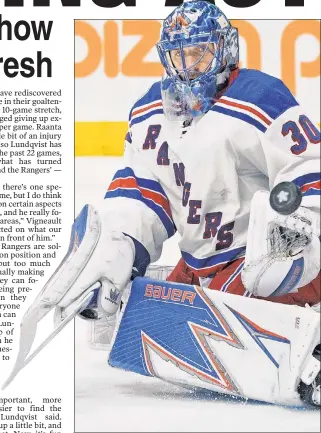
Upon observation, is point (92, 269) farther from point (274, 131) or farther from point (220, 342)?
point (274, 131)

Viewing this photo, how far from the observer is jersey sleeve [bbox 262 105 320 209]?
Answer: 204 cm

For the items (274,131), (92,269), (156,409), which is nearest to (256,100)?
(274,131)

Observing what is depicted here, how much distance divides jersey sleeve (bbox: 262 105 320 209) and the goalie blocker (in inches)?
11.0

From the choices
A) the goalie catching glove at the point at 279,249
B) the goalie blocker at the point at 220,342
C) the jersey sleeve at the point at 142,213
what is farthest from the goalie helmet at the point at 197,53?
the goalie blocker at the point at 220,342

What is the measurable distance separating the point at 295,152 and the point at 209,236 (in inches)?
12.3

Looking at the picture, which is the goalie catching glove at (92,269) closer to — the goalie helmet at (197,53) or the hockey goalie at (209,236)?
the hockey goalie at (209,236)

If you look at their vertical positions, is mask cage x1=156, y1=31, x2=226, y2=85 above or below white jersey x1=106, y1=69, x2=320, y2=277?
above

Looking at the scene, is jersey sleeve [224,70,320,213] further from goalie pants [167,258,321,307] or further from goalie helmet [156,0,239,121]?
goalie pants [167,258,321,307]

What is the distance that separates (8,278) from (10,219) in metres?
0.16

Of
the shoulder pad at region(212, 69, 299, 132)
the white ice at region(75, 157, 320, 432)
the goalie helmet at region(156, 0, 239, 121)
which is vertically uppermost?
the goalie helmet at region(156, 0, 239, 121)

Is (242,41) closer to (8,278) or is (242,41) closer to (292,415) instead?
(8,278)

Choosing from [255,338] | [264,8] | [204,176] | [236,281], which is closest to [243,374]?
[255,338]

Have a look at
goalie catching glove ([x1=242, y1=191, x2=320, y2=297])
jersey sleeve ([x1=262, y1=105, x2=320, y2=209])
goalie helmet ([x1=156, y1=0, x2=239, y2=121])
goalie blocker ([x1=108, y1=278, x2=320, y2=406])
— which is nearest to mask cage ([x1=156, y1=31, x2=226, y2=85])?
goalie helmet ([x1=156, y1=0, x2=239, y2=121])

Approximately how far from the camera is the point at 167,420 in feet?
6.86
